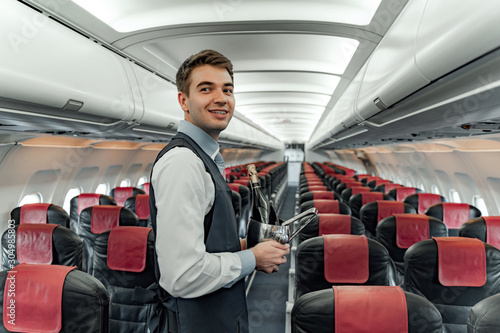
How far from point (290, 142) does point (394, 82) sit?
2696 cm

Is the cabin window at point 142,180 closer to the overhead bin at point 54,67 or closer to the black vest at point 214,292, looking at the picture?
the overhead bin at point 54,67

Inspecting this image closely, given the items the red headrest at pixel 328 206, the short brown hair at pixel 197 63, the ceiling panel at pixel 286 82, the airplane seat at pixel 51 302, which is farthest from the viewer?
the ceiling panel at pixel 286 82

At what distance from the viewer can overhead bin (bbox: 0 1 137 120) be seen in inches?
74.3

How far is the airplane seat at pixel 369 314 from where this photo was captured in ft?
4.36

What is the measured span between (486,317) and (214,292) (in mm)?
997

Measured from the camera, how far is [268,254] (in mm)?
1308

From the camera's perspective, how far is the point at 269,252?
4.30ft

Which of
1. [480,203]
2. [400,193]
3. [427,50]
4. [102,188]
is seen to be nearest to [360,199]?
[400,193]

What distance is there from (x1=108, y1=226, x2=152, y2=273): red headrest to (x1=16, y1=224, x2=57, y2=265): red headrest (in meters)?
0.52

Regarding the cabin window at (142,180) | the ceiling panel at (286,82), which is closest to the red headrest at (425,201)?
the ceiling panel at (286,82)

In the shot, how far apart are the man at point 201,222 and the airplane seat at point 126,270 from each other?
1754 mm

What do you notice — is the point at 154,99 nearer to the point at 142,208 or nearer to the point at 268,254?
the point at 142,208

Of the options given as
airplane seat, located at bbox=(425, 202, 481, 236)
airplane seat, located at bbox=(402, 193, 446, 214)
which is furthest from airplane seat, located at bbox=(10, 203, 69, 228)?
airplane seat, located at bbox=(402, 193, 446, 214)

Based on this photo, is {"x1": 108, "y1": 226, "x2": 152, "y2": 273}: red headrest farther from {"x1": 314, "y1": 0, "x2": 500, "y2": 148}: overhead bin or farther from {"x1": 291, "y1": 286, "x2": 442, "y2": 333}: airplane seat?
{"x1": 314, "y1": 0, "x2": 500, "y2": 148}: overhead bin
